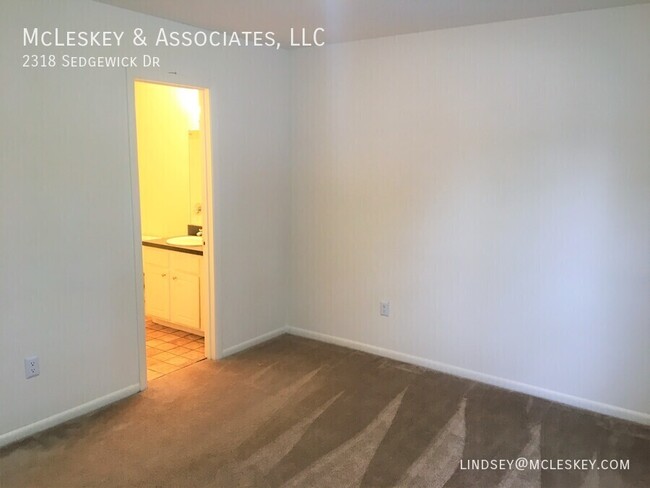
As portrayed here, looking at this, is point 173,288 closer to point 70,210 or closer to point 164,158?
point 164,158

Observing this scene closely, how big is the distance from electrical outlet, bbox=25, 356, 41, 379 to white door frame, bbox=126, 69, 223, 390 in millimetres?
648

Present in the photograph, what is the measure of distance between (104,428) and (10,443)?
458 millimetres

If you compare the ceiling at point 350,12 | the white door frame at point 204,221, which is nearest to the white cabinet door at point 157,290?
the white door frame at point 204,221

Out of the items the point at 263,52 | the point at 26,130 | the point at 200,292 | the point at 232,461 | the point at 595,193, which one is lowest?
the point at 232,461

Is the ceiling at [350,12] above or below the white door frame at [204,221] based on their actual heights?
above

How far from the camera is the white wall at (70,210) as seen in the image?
269 cm

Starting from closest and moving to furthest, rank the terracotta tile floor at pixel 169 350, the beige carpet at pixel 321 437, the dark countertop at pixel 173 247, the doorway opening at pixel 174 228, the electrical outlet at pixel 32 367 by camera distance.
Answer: the beige carpet at pixel 321 437
the electrical outlet at pixel 32 367
the terracotta tile floor at pixel 169 350
the doorway opening at pixel 174 228
the dark countertop at pixel 173 247

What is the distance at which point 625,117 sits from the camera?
2.94m

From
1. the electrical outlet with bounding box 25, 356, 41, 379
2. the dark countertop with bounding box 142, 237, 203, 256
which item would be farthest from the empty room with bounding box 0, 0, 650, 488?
the dark countertop with bounding box 142, 237, 203, 256

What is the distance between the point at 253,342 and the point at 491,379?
1869mm

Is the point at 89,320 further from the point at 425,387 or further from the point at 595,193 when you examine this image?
the point at 595,193

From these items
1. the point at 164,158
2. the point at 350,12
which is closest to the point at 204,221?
the point at 164,158

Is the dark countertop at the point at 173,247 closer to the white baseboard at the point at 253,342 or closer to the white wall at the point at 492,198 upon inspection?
the white baseboard at the point at 253,342

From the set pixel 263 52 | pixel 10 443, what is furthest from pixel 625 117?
pixel 10 443
